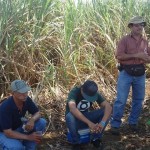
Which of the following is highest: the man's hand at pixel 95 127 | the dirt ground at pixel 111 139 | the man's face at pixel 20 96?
the man's face at pixel 20 96

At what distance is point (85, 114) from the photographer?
4.55 metres

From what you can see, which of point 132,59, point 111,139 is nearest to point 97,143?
point 111,139

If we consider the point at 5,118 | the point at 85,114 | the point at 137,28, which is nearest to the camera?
the point at 5,118

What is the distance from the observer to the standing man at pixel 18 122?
3.78 metres

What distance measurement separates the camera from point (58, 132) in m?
5.00

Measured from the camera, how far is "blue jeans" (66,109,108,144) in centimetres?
439

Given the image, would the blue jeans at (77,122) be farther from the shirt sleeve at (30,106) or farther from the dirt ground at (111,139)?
the shirt sleeve at (30,106)

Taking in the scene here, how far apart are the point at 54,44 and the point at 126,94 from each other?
5.55ft

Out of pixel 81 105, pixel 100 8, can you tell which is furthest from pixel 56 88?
pixel 100 8

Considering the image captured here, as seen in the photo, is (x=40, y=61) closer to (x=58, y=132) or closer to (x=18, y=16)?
(x=18, y=16)

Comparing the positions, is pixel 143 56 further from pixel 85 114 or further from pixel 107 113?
pixel 85 114

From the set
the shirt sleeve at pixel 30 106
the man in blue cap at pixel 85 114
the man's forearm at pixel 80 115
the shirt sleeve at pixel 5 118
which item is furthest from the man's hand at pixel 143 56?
the shirt sleeve at pixel 5 118

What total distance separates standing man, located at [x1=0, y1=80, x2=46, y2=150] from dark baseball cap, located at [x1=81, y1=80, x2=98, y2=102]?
2.10 feet

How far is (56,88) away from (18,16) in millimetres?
1263
